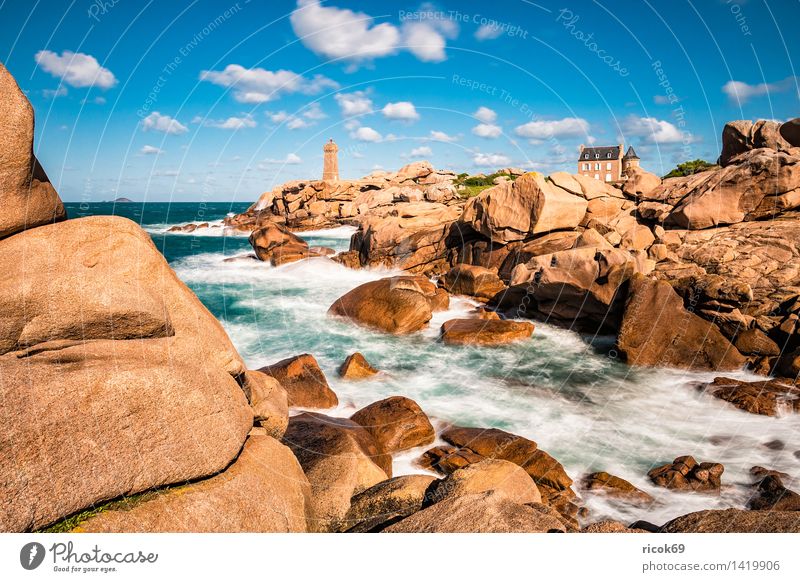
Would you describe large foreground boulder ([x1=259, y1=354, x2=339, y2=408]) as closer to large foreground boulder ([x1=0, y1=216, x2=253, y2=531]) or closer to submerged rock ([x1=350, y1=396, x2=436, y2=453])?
submerged rock ([x1=350, y1=396, x2=436, y2=453])

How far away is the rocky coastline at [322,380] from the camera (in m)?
4.88

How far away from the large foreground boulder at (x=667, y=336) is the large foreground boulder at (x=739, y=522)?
1147cm

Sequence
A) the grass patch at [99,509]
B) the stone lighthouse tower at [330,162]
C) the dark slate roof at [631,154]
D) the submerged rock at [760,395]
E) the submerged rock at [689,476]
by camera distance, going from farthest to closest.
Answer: the stone lighthouse tower at [330,162], the dark slate roof at [631,154], the submerged rock at [760,395], the submerged rock at [689,476], the grass patch at [99,509]

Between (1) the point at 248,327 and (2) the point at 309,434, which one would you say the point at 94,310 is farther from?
(1) the point at 248,327

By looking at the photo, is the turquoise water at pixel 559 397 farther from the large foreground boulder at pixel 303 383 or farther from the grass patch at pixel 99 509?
the grass patch at pixel 99 509

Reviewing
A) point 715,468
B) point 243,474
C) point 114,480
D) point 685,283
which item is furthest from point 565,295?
point 114,480

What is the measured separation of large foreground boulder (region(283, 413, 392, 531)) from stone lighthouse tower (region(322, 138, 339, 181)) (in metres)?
75.5

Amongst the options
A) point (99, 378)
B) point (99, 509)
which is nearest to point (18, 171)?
point (99, 378)

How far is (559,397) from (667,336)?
5.06 m

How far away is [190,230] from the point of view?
7412 cm

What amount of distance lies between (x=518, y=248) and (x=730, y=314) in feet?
36.0

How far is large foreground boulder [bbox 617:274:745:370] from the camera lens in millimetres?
16234

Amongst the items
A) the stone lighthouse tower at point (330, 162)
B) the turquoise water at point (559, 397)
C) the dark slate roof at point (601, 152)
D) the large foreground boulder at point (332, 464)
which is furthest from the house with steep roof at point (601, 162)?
the large foreground boulder at point (332, 464)

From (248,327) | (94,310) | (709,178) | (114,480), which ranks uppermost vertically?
(709,178)
